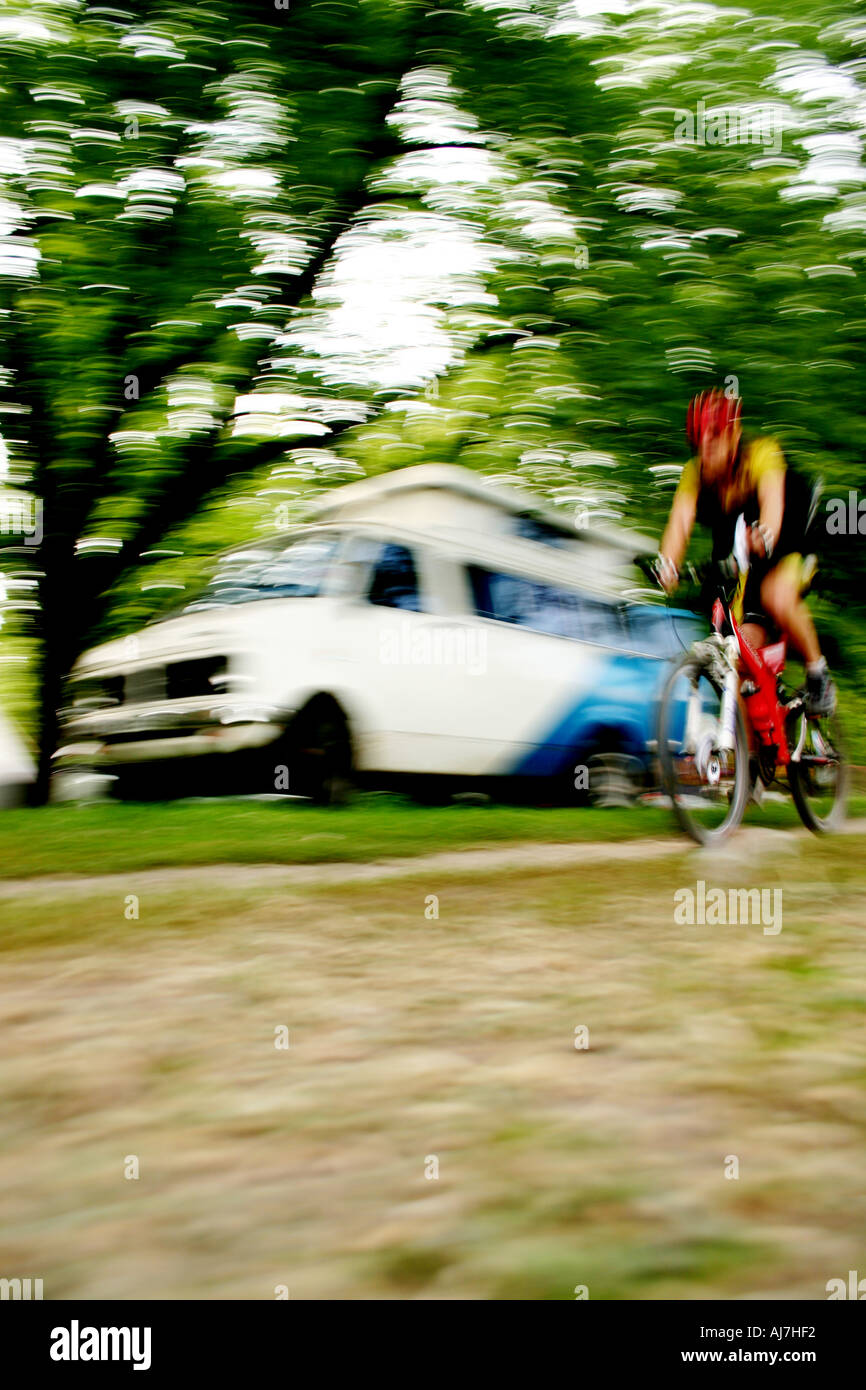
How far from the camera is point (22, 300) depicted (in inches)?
313

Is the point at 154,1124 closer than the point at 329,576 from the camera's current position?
Yes

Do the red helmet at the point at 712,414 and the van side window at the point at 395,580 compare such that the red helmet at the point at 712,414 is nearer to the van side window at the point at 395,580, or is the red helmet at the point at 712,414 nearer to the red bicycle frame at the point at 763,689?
the red bicycle frame at the point at 763,689

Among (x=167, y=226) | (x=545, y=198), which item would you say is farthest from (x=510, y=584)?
(x=167, y=226)

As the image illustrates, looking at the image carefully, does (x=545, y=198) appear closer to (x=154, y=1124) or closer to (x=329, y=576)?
(x=329, y=576)

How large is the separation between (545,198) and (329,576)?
10.9 ft

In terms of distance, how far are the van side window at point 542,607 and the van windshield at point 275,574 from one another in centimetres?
118

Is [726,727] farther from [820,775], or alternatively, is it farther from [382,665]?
[382,665]

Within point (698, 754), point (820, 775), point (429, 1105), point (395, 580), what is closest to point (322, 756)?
point (395, 580)

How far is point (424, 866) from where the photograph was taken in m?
5.31

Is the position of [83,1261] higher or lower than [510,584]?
lower

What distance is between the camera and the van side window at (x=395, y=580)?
7656 mm

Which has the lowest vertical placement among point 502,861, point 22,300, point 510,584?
point 502,861

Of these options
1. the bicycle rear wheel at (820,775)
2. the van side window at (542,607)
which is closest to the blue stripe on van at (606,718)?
the van side window at (542,607)
